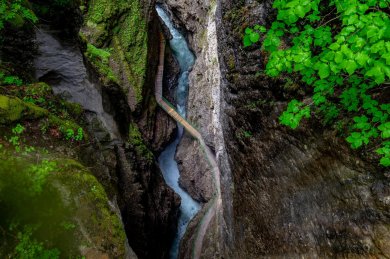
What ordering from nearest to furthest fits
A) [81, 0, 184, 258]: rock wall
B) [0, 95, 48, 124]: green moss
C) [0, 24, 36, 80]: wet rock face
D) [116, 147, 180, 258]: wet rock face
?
[0, 95, 48, 124]: green moss → [0, 24, 36, 80]: wet rock face → [116, 147, 180, 258]: wet rock face → [81, 0, 184, 258]: rock wall

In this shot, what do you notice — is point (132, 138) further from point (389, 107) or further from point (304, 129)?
point (389, 107)

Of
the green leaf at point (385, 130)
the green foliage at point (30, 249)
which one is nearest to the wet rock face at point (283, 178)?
the green leaf at point (385, 130)

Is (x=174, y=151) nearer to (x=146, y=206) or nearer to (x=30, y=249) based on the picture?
(x=146, y=206)

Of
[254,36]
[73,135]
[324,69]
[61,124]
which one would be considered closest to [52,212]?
[73,135]

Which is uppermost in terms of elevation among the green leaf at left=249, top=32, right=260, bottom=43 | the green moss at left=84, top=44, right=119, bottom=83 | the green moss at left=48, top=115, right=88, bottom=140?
the green moss at left=84, top=44, right=119, bottom=83

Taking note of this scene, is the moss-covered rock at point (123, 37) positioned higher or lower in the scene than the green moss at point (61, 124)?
higher

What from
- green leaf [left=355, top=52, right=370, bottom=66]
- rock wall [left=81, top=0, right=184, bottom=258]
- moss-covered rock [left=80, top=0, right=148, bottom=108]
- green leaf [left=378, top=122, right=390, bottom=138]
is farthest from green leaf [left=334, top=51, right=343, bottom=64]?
moss-covered rock [left=80, top=0, right=148, bottom=108]

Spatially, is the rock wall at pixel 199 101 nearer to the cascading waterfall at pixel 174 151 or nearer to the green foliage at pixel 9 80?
the cascading waterfall at pixel 174 151

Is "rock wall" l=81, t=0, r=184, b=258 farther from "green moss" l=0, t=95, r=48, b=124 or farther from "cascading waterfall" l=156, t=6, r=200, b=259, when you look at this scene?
"green moss" l=0, t=95, r=48, b=124
